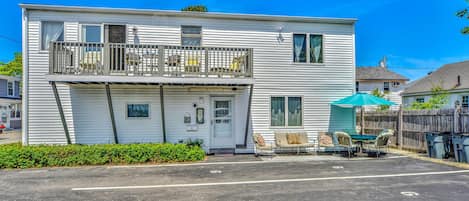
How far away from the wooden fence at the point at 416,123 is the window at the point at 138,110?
1024 cm

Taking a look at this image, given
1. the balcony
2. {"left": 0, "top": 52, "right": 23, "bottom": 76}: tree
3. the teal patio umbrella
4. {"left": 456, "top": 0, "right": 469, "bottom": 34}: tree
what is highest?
{"left": 0, "top": 52, "right": 23, "bottom": 76}: tree

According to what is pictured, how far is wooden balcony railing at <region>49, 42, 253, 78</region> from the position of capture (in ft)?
28.5

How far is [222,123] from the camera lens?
11.0m

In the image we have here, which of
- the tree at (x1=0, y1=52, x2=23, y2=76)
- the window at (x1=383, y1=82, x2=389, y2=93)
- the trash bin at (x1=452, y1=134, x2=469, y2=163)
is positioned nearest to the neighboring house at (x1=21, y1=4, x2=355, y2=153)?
the trash bin at (x1=452, y1=134, x2=469, y2=163)

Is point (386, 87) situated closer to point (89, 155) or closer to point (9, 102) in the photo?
point (89, 155)

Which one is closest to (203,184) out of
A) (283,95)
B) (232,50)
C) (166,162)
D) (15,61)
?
(166,162)

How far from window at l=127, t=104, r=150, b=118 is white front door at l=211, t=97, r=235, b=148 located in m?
2.46

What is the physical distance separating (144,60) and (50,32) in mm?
3704

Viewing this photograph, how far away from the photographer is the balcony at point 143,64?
8609 mm

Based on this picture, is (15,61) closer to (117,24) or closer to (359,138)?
(117,24)

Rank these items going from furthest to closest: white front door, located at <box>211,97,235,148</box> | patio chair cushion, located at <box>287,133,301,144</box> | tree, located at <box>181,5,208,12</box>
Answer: tree, located at <box>181,5,208,12</box> → white front door, located at <box>211,97,235,148</box> → patio chair cushion, located at <box>287,133,301,144</box>

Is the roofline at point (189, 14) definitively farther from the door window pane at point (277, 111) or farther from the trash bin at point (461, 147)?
the trash bin at point (461, 147)

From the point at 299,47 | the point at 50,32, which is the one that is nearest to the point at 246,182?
the point at 299,47

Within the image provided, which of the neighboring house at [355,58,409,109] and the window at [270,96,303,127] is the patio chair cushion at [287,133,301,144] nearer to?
the window at [270,96,303,127]
